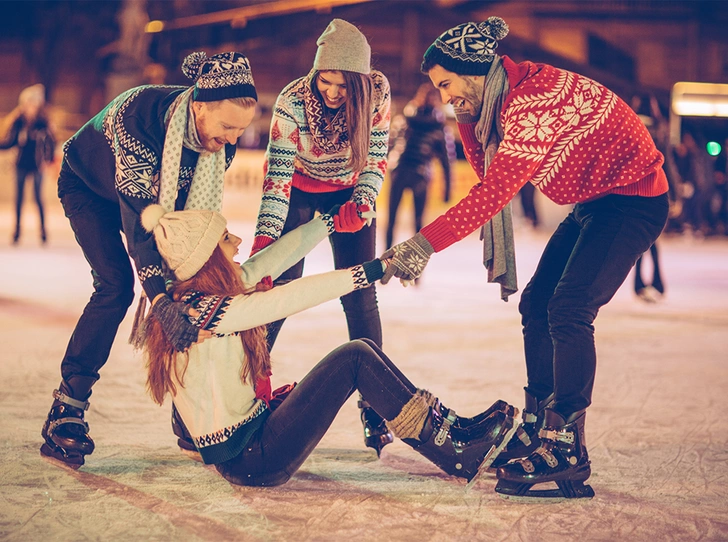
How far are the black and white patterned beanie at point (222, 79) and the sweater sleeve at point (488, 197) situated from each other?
2.36ft

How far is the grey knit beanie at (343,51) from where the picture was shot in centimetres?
329

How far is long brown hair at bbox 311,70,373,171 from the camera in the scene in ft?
11.0

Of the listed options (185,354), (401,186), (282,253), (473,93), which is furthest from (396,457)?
(401,186)

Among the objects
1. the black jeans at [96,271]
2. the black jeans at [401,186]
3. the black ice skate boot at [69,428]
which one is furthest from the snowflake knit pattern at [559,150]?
the black jeans at [401,186]

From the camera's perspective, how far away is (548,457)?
2.97m

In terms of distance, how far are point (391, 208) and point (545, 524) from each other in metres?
5.88

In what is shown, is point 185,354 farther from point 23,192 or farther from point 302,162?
point 23,192

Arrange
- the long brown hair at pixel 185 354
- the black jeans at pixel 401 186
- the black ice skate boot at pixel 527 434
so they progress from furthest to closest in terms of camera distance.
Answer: the black jeans at pixel 401 186
the black ice skate boot at pixel 527 434
the long brown hair at pixel 185 354

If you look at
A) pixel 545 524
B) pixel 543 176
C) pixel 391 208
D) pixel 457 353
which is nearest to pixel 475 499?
pixel 545 524

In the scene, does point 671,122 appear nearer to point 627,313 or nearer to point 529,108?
point 627,313

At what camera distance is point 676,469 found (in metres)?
3.22

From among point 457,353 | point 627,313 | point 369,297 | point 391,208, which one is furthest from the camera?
point 391,208

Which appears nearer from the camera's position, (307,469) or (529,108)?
(529,108)

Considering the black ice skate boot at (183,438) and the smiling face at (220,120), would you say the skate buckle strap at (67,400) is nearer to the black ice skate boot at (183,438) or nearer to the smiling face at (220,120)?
the black ice skate boot at (183,438)
